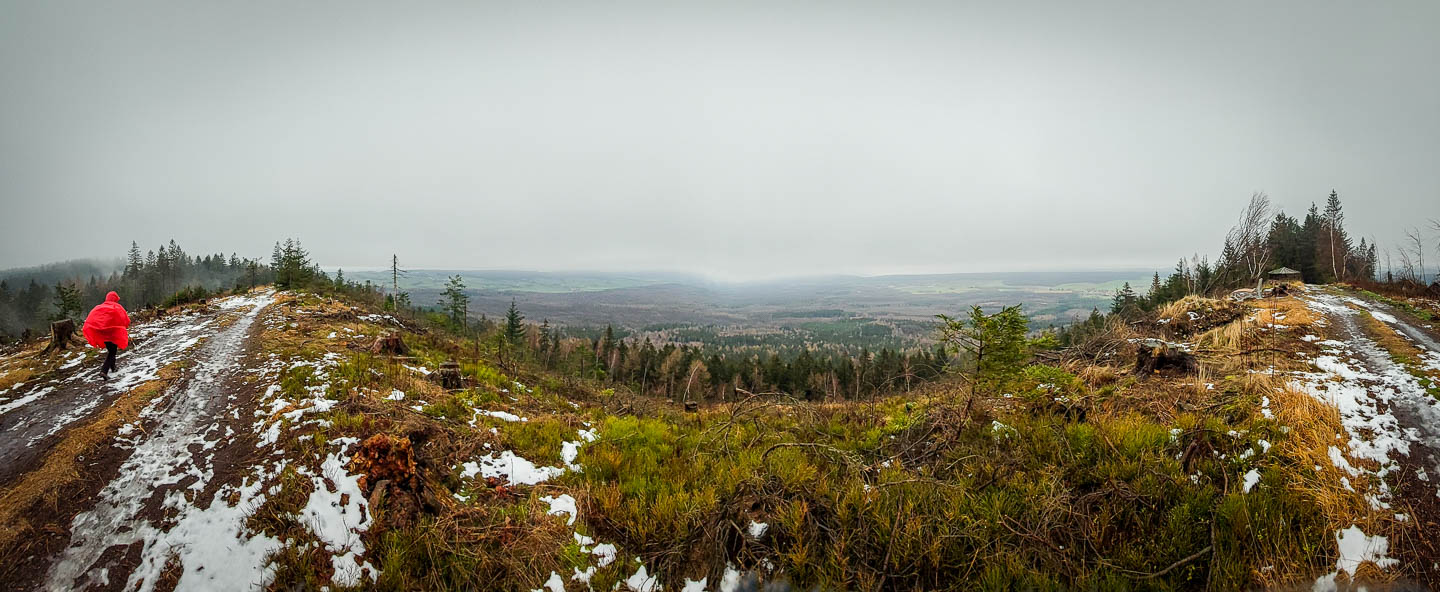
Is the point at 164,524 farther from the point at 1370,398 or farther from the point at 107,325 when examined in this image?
the point at 1370,398

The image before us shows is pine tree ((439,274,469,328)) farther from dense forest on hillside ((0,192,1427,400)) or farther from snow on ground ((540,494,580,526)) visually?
snow on ground ((540,494,580,526))

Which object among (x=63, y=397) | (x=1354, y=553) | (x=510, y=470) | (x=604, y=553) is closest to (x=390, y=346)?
(x=63, y=397)

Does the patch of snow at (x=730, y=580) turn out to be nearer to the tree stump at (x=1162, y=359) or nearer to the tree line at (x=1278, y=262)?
the tree stump at (x=1162, y=359)

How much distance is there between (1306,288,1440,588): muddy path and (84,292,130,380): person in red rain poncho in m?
18.5

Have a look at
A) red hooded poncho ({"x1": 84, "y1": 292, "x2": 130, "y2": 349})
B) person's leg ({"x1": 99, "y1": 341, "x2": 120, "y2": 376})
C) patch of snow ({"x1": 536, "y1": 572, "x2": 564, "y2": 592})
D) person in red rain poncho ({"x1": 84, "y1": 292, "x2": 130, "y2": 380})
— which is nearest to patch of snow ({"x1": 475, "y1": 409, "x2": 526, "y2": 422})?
patch of snow ({"x1": 536, "y1": 572, "x2": 564, "y2": 592})

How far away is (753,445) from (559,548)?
353 centimetres

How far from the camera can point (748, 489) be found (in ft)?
15.7

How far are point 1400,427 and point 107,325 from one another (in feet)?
67.9

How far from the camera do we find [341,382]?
843 cm

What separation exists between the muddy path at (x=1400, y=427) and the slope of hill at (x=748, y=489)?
0.03 meters

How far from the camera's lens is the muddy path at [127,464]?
397cm

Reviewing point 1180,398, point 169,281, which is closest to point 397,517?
point 1180,398

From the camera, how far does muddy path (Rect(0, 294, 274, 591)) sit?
3.97 m

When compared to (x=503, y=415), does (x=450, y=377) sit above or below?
above
